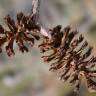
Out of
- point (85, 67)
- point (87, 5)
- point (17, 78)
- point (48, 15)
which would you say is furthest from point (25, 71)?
point (85, 67)

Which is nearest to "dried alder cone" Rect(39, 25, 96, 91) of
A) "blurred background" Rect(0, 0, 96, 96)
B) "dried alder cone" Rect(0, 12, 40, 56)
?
"dried alder cone" Rect(0, 12, 40, 56)

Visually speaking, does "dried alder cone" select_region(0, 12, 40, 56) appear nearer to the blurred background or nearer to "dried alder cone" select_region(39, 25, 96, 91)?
"dried alder cone" select_region(39, 25, 96, 91)

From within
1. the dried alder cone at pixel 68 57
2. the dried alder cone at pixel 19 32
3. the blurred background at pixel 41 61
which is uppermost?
the blurred background at pixel 41 61

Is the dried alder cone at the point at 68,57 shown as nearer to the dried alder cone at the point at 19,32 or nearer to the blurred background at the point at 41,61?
the dried alder cone at the point at 19,32

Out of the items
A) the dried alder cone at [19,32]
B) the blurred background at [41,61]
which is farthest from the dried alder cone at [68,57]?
the blurred background at [41,61]

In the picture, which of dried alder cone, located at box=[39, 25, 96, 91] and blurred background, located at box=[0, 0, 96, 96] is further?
blurred background, located at box=[0, 0, 96, 96]

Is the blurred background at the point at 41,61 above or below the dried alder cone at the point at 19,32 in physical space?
above

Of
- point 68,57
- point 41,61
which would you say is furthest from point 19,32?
point 41,61
